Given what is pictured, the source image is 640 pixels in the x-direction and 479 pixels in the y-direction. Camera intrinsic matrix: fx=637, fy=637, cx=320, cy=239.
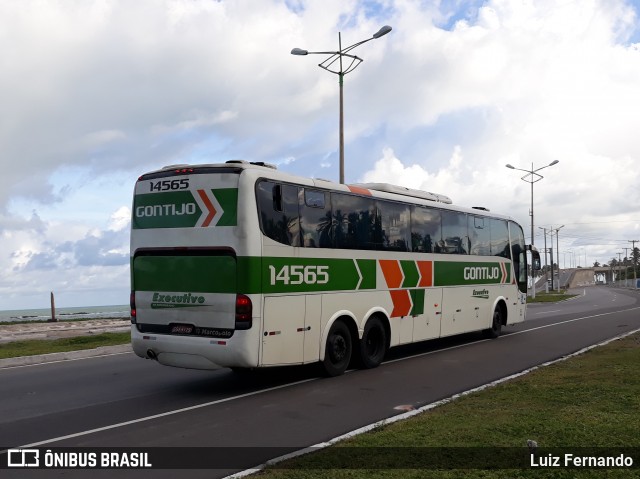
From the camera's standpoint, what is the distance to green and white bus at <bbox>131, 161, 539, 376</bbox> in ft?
31.6

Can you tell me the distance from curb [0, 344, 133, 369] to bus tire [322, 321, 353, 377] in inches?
280

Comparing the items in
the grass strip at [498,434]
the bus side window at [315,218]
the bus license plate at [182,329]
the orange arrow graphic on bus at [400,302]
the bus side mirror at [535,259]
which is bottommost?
the grass strip at [498,434]

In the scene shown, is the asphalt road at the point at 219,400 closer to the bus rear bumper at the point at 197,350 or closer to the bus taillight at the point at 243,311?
the bus rear bumper at the point at 197,350

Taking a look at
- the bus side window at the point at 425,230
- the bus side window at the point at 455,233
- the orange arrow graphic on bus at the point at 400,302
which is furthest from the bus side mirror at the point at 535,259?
the orange arrow graphic on bus at the point at 400,302

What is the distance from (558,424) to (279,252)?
4.92m

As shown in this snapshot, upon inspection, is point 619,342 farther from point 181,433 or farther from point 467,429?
point 181,433

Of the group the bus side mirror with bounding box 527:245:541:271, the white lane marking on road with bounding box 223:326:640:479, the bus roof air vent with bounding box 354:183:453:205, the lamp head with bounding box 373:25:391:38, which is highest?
the lamp head with bounding box 373:25:391:38

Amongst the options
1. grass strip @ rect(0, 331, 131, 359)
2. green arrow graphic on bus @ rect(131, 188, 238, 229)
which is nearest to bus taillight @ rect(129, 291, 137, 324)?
green arrow graphic on bus @ rect(131, 188, 238, 229)

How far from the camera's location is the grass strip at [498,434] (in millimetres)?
5477

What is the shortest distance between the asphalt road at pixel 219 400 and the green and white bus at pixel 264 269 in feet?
2.22

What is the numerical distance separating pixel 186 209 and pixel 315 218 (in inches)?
89.5

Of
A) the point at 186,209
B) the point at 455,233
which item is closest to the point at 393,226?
the point at 455,233

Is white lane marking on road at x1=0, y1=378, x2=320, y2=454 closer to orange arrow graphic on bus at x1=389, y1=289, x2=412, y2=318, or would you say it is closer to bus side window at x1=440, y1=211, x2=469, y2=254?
orange arrow graphic on bus at x1=389, y1=289, x2=412, y2=318

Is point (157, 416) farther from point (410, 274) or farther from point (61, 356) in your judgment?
point (61, 356)
